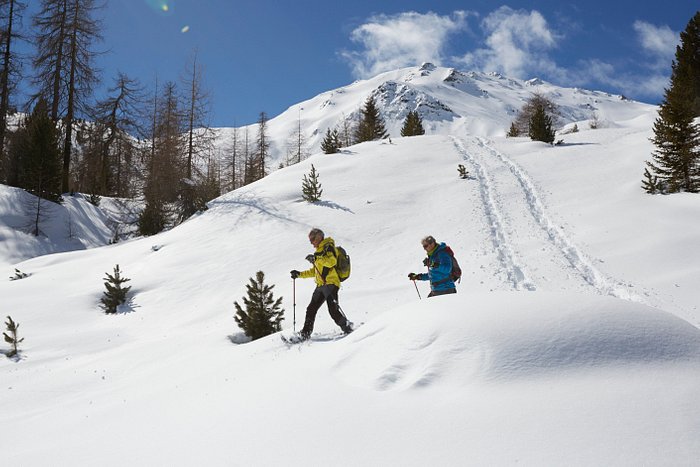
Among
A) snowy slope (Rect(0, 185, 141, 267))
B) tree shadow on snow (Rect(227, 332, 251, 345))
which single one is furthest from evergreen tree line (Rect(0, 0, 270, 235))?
tree shadow on snow (Rect(227, 332, 251, 345))

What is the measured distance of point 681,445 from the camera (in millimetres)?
1986

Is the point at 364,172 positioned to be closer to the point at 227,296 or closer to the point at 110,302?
the point at 227,296

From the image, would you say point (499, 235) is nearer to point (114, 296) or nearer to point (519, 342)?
point (519, 342)

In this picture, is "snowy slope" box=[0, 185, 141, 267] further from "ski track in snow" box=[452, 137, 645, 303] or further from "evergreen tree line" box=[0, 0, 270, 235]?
"ski track in snow" box=[452, 137, 645, 303]

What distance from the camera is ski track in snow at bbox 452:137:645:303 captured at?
8763 mm

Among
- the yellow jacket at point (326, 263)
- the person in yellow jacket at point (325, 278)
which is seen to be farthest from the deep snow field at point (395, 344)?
the yellow jacket at point (326, 263)

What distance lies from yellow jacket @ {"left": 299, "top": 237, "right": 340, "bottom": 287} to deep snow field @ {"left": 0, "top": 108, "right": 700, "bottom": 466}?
92cm

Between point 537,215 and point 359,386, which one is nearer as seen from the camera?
point 359,386

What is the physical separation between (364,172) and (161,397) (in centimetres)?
1716

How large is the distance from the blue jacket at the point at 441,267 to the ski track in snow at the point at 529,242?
3302 mm

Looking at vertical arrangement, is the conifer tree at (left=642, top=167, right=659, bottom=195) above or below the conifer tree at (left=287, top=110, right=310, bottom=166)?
below

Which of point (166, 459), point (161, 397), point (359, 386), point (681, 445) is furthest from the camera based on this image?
point (161, 397)

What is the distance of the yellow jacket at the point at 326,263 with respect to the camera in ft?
19.5

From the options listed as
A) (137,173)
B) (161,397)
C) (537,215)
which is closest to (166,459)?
(161,397)
